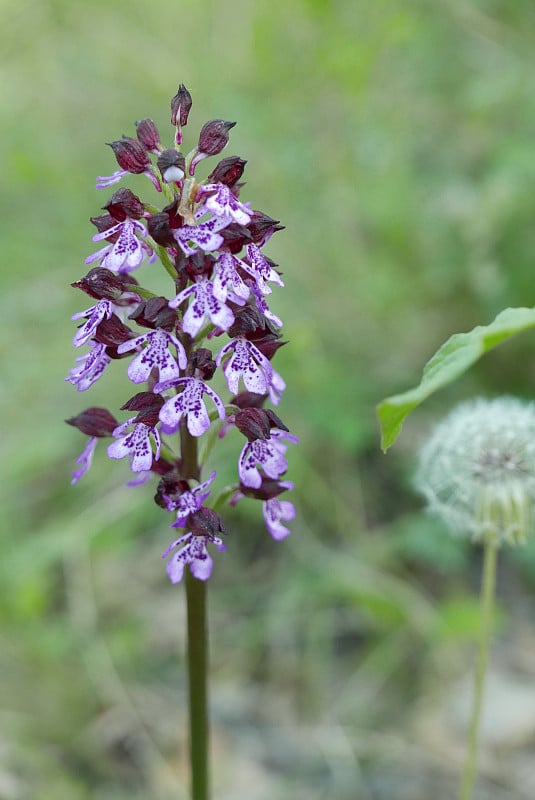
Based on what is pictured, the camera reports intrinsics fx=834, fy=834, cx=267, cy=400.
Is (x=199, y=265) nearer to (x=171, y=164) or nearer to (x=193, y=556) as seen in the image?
(x=171, y=164)

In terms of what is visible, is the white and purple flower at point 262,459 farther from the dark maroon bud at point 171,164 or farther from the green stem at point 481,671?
the green stem at point 481,671

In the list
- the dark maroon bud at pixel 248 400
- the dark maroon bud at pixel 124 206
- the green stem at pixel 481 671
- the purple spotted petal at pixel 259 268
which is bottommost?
the green stem at pixel 481 671

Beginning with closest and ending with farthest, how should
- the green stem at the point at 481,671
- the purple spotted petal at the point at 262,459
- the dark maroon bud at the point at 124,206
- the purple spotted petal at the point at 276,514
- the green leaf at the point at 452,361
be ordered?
1. the green leaf at the point at 452,361
2. the dark maroon bud at the point at 124,206
3. the purple spotted petal at the point at 262,459
4. the purple spotted petal at the point at 276,514
5. the green stem at the point at 481,671

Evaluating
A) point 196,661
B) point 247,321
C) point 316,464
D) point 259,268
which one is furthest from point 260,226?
point 316,464

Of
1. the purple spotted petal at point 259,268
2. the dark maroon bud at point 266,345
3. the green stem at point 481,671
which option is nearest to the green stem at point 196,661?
the dark maroon bud at point 266,345

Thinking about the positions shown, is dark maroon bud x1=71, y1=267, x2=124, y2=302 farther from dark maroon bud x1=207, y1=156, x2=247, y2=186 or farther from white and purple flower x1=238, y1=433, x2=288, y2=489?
white and purple flower x1=238, y1=433, x2=288, y2=489

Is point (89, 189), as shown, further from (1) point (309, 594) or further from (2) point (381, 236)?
(1) point (309, 594)

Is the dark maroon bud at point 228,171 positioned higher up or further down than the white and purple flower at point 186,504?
higher up
